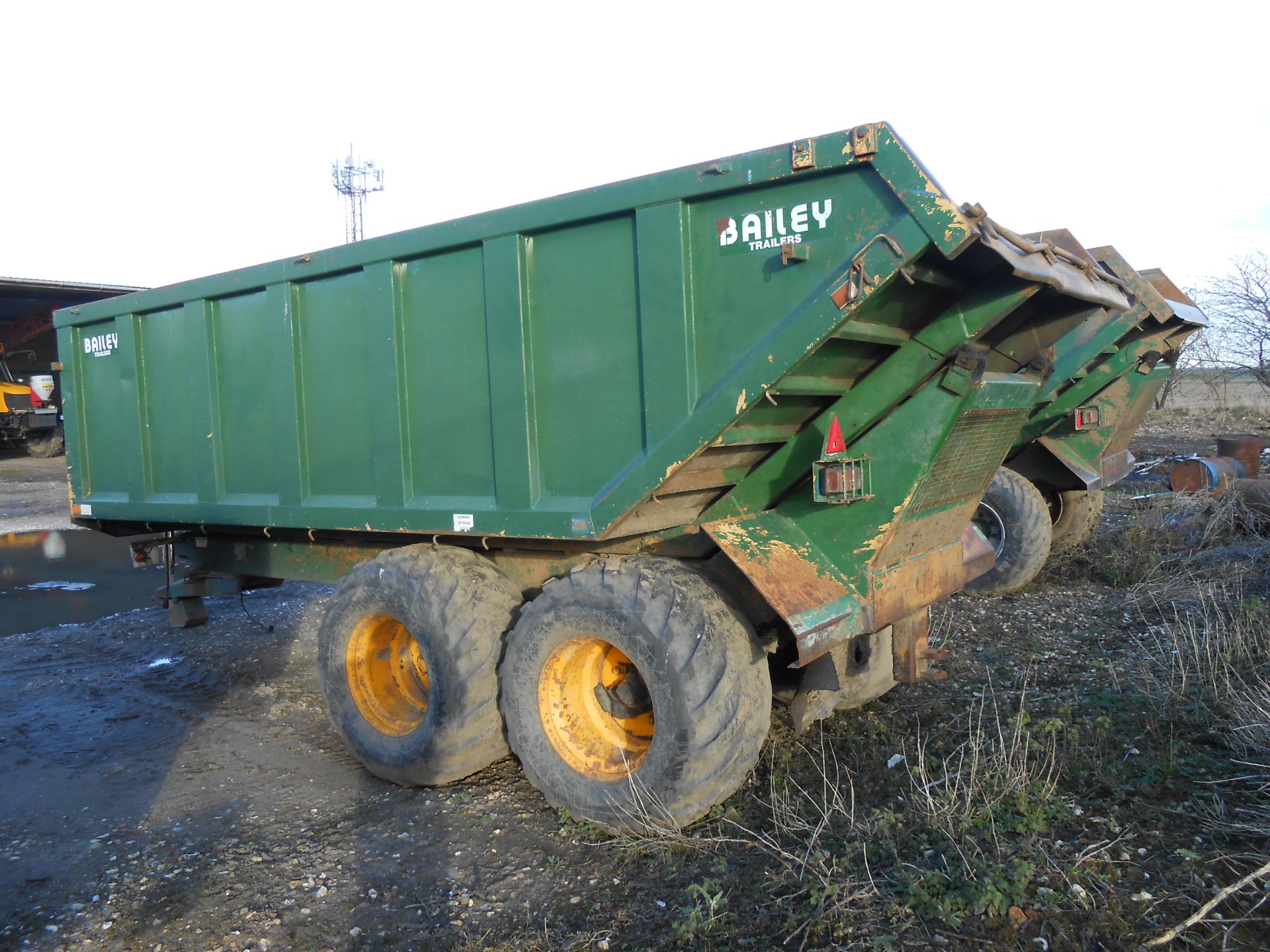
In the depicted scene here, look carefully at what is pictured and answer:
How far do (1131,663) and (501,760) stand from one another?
11.4 feet

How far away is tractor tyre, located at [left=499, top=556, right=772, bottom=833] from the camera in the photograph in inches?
131

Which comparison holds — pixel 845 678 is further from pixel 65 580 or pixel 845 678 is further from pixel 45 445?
pixel 45 445

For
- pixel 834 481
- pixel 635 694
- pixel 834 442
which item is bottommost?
pixel 635 694

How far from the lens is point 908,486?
3490 millimetres

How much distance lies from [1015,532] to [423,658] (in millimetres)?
5095

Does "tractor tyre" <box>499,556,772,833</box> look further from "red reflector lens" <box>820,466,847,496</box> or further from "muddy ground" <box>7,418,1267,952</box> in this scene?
"red reflector lens" <box>820,466,847,496</box>

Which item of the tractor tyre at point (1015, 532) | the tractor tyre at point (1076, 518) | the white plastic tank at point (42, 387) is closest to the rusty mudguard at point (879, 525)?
the tractor tyre at point (1015, 532)

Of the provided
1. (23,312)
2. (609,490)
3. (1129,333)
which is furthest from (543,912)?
(23,312)

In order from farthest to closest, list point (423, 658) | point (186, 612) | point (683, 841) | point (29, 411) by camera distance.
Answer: point (29, 411), point (186, 612), point (423, 658), point (683, 841)

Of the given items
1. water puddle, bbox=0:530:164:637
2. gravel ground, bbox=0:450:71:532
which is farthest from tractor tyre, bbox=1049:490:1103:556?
gravel ground, bbox=0:450:71:532

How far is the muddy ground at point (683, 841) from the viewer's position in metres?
2.71

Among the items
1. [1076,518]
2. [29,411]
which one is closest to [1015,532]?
[1076,518]

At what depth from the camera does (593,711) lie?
12.9ft

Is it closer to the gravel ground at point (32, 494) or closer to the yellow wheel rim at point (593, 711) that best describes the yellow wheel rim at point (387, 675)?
the yellow wheel rim at point (593, 711)
